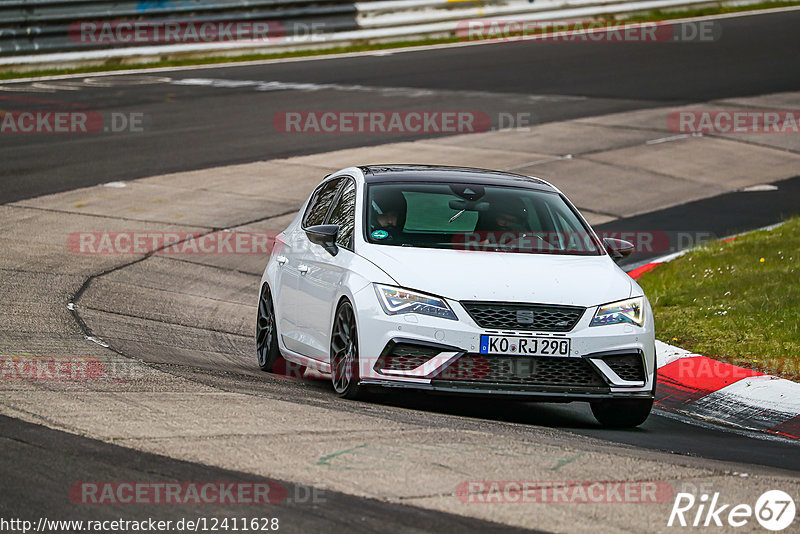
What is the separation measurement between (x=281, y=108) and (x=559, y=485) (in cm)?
1869

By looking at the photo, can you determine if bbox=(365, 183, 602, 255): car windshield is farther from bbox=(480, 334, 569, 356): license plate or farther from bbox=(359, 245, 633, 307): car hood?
bbox=(480, 334, 569, 356): license plate

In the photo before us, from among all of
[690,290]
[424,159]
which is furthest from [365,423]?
[424,159]

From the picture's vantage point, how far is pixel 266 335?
405 inches

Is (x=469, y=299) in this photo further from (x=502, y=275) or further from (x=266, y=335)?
(x=266, y=335)

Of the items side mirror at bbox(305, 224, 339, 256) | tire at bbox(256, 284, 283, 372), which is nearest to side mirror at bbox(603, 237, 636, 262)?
side mirror at bbox(305, 224, 339, 256)

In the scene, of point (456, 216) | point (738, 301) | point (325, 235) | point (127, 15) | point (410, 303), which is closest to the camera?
point (410, 303)

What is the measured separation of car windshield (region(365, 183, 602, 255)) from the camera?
895 cm

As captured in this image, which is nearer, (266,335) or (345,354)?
(345,354)

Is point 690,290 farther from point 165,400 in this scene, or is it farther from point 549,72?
point 549,72

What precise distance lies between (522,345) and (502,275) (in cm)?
52

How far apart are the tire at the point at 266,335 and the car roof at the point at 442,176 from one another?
1335 millimetres

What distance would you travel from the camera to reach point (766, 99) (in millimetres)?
26047

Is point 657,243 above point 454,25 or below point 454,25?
below

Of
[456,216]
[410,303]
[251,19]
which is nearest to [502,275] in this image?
[410,303]
